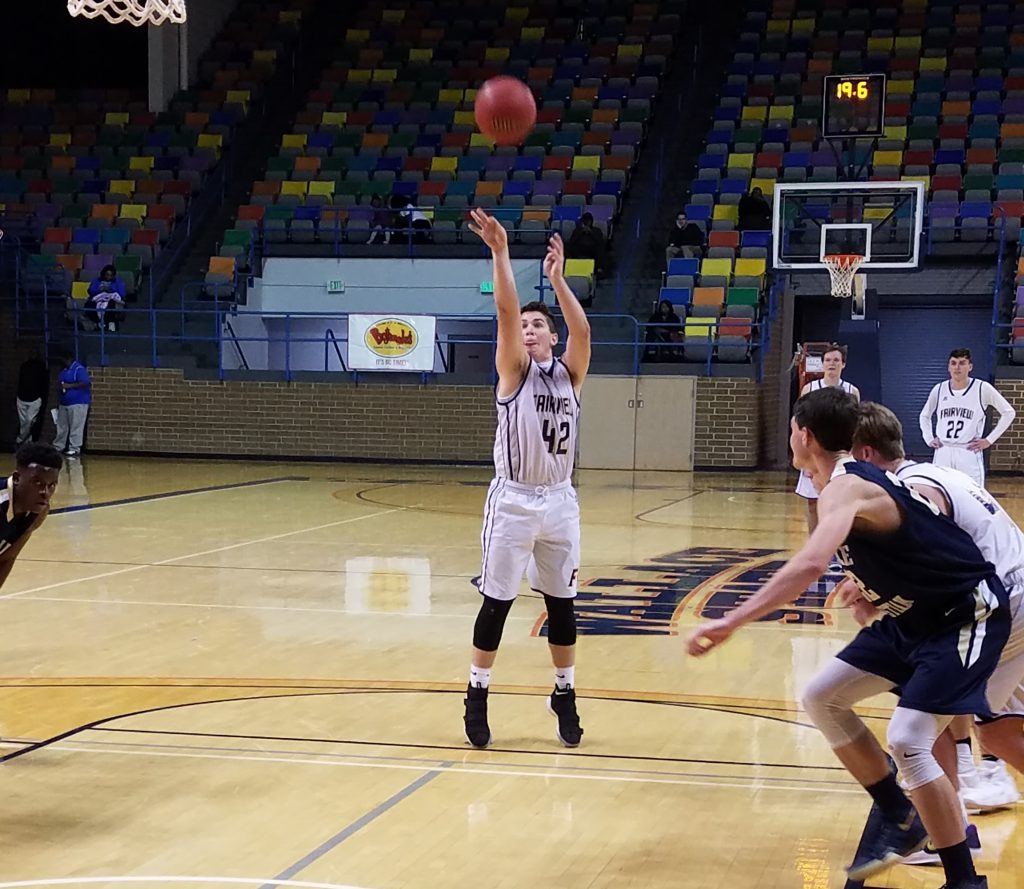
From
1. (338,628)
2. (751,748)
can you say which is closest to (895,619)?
(751,748)

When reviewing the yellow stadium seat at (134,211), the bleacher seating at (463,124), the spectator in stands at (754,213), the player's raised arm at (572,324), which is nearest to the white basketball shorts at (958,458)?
the player's raised arm at (572,324)

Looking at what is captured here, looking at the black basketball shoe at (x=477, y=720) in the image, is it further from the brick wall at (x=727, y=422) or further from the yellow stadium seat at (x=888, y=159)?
the yellow stadium seat at (x=888, y=159)

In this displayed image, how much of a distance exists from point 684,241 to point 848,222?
3848 mm

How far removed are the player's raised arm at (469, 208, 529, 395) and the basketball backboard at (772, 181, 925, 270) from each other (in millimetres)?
13835

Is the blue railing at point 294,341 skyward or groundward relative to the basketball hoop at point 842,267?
groundward

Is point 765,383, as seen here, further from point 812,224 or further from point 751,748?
point 751,748

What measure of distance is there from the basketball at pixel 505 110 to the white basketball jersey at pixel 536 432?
1662 mm

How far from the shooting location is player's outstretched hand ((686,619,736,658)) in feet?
12.3

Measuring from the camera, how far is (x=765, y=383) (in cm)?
2147

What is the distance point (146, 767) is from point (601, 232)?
18.4 meters

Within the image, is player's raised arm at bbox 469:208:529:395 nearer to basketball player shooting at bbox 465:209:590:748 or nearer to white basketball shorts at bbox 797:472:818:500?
basketball player shooting at bbox 465:209:590:748

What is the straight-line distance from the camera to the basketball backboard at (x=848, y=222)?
18.8 m

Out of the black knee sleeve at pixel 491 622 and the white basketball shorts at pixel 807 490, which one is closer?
the black knee sleeve at pixel 491 622

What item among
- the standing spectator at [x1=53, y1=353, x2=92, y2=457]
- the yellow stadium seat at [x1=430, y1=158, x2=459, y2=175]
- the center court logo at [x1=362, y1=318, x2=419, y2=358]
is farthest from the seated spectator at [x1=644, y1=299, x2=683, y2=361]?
the standing spectator at [x1=53, y1=353, x2=92, y2=457]
